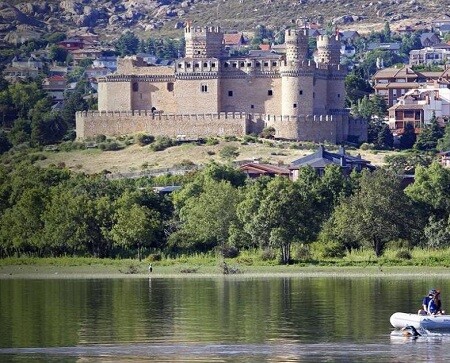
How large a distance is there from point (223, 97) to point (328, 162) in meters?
24.2

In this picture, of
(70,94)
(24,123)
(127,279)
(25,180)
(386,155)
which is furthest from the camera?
(70,94)

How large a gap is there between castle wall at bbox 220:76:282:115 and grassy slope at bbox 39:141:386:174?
6418mm

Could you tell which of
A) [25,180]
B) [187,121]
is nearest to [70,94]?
[187,121]

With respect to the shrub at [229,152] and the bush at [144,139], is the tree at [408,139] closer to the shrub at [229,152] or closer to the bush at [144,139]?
the shrub at [229,152]

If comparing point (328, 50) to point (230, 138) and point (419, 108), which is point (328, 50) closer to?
point (230, 138)

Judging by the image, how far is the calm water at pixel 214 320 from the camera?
59.5m

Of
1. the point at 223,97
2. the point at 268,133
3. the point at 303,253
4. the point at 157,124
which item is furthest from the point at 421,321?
the point at 223,97

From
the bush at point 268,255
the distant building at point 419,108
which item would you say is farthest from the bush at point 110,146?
the bush at point 268,255

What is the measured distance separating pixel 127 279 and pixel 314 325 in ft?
82.3

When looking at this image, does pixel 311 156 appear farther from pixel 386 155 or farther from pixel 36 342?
pixel 36 342

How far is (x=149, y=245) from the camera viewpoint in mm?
101000

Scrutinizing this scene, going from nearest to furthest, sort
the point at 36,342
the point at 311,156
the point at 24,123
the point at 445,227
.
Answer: the point at 36,342, the point at 445,227, the point at 311,156, the point at 24,123

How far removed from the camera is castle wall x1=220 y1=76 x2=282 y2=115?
14788 centimetres

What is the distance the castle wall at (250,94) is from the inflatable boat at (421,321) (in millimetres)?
84058
